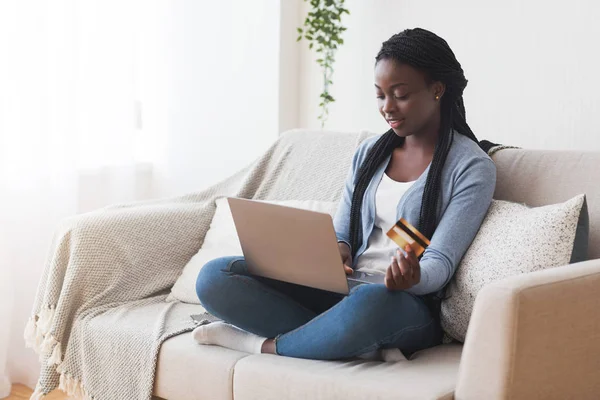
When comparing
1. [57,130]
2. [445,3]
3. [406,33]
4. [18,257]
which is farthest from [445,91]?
[18,257]

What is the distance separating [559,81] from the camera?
2.35 m

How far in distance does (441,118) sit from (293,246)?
534mm

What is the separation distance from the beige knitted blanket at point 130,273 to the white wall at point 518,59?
46 cm

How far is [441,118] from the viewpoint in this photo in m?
1.99

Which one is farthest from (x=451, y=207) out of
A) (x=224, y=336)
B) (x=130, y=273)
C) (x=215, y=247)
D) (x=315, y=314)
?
(x=130, y=273)

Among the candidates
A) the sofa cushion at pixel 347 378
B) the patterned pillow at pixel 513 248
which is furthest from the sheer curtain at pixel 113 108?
the patterned pillow at pixel 513 248

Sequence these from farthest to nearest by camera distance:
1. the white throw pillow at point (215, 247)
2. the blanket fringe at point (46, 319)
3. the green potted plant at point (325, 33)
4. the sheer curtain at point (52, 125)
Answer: the green potted plant at point (325, 33) < the sheer curtain at point (52, 125) < the white throw pillow at point (215, 247) < the blanket fringe at point (46, 319)

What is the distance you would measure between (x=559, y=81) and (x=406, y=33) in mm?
635

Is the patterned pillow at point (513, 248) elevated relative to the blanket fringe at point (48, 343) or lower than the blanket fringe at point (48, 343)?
elevated

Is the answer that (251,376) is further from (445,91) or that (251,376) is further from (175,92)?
(175,92)

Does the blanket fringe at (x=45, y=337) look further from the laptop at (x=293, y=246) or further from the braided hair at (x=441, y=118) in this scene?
the braided hair at (x=441, y=118)

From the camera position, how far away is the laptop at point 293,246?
1.63 meters

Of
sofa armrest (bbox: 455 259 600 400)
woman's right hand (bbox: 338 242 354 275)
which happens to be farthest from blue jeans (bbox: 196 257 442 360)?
sofa armrest (bbox: 455 259 600 400)

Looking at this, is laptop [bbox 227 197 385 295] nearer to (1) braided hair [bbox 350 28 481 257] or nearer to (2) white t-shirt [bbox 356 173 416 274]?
(2) white t-shirt [bbox 356 173 416 274]
